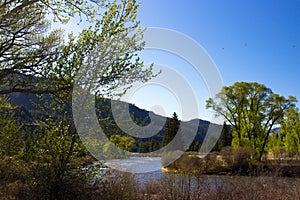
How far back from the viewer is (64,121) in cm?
473

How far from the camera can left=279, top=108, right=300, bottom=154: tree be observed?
3253cm

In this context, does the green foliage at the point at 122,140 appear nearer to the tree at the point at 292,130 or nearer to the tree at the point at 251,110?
the tree at the point at 251,110

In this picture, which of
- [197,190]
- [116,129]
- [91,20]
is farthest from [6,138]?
[197,190]

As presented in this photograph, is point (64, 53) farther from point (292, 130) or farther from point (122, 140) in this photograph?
point (292, 130)

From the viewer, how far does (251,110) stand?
89.3 feet

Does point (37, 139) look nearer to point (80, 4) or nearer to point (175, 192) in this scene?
point (80, 4)

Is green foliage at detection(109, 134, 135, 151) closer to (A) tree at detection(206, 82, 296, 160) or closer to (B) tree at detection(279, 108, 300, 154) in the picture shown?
(A) tree at detection(206, 82, 296, 160)

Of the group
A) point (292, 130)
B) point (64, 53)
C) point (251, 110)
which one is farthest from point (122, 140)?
point (292, 130)

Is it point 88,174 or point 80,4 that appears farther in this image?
point 80,4

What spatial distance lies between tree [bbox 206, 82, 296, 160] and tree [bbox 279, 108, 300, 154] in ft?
20.1

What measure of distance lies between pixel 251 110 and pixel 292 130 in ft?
32.9

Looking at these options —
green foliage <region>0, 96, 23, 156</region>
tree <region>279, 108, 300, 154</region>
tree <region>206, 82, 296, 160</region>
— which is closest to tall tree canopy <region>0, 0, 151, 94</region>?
green foliage <region>0, 96, 23, 156</region>

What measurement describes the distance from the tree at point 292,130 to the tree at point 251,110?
611 centimetres

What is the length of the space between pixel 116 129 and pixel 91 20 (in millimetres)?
2756
